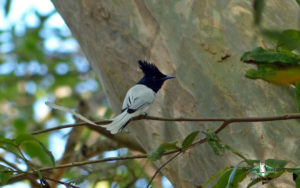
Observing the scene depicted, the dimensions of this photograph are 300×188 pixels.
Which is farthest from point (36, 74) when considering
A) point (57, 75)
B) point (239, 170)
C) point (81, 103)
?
point (239, 170)

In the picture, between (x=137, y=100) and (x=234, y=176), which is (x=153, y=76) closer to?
(x=137, y=100)

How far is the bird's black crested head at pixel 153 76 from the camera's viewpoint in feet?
7.87

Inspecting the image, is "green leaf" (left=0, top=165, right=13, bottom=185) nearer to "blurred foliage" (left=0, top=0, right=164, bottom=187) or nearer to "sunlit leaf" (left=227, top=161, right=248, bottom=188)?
"sunlit leaf" (left=227, top=161, right=248, bottom=188)

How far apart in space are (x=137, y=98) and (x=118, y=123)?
0.31 meters

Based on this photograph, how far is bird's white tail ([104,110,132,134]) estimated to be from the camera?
2.10m

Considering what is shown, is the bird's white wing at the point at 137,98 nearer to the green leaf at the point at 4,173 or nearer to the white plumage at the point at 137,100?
the white plumage at the point at 137,100

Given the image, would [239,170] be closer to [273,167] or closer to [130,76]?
[273,167]

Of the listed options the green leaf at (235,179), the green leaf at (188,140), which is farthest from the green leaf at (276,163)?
the green leaf at (188,140)

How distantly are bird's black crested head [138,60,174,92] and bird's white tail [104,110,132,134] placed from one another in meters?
0.27

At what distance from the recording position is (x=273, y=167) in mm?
1662

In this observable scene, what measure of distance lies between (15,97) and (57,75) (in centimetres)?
75

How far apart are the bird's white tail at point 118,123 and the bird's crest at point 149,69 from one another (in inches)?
11.0

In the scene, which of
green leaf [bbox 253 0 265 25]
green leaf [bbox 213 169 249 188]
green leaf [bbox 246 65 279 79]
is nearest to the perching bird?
green leaf [bbox 246 65 279 79]

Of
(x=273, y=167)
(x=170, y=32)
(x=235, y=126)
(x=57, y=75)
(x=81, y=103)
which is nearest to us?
(x=273, y=167)
